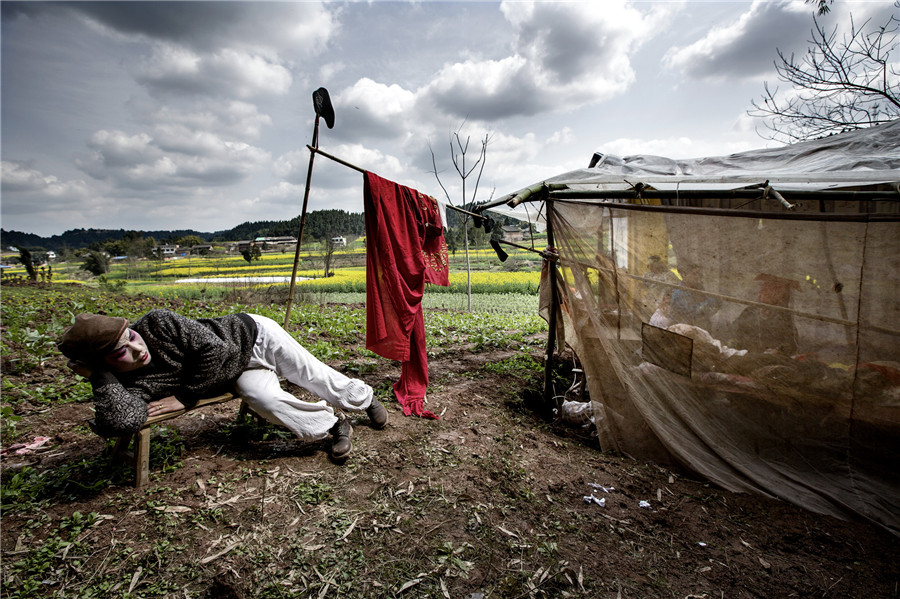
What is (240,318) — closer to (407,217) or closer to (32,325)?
(407,217)

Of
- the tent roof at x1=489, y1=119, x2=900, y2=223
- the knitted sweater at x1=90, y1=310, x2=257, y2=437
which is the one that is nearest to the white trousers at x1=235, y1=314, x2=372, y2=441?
the knitted sweater at x1=90, y1=310, x2=257, y2=437

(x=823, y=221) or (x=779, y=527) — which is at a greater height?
(x=823, y=221)

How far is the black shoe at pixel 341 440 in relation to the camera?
270 centimetres

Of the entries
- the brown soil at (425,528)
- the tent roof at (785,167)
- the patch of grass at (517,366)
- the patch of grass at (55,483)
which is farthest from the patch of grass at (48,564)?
the tent roof at (785,167)

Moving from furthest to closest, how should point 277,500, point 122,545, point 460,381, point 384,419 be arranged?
point 460,381 < point 384,419 < point 277,500 < point 122,545

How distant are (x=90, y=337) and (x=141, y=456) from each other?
0.76 metres

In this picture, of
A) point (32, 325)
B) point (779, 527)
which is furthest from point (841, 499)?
point (32, 325)

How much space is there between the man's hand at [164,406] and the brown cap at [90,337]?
0.41 m

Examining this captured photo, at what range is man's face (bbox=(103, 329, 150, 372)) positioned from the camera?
6.88ft

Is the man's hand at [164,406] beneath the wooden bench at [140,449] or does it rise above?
above

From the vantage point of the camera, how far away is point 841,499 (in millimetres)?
2709

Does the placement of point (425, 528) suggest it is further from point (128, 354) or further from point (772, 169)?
point (772, 169)

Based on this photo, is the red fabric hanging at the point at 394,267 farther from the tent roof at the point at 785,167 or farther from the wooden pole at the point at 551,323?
the tent roof at the point at 785,167

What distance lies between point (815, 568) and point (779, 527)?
0.36 metres
